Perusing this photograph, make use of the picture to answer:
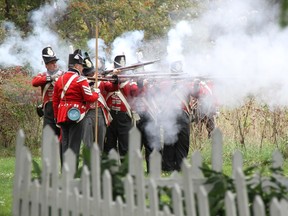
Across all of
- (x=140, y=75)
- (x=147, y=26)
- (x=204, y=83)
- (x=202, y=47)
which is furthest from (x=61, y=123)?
(x=147, y=26)

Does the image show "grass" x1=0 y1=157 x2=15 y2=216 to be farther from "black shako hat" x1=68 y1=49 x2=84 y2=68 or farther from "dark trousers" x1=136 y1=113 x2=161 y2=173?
"dark trousers" x1=136 y1=113 x2=161 y2=173

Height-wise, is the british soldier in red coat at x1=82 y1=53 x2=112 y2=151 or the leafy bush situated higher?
the british soldier in red coat at x1=82 y1=53 x2=112 y2=151

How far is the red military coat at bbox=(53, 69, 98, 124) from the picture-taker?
38.6 feet

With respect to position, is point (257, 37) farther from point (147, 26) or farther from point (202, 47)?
point (147, 26)

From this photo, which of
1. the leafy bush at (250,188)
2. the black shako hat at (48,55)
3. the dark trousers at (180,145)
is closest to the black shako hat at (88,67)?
the black shako hat at (48,55)

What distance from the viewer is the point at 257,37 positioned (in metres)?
13.4

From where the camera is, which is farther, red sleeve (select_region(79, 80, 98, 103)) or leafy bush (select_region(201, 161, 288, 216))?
red sleeve (select_region(79, 80, 98, 103))

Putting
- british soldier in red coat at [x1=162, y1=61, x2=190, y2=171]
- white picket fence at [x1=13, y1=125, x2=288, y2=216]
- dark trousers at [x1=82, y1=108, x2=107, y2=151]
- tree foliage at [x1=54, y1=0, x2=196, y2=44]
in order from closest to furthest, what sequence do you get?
1. white picket fence at [x1=13, y1=125, x2=288, y2=216]
2. dark trousers at [x1=82, y1=108, x2=107, y2=151]
3. british soldier in red coat at [x1=162, y1=61, x2=190, y2=171]
4. tree foliage at [x1=54, y1=0, x2=196, y2=44]

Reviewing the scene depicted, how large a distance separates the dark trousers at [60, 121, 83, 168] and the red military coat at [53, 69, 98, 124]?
0.14 m

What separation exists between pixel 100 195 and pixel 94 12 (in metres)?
18.1

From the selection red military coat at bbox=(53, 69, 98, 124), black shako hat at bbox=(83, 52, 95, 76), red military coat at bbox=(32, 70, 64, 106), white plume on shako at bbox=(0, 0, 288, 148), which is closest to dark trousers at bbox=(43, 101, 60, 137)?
red military coat at bbox=(32, 70, 64, 106)

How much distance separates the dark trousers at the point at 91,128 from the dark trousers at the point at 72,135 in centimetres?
9

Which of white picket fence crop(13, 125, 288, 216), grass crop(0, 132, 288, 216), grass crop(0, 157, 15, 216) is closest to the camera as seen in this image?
white picket fence crop(13, 125, 288, 216)

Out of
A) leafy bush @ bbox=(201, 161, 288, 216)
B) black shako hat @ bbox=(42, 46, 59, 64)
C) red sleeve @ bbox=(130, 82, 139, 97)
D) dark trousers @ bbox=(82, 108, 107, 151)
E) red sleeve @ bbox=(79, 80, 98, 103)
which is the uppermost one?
black shako hat @ bbox=(42, 46, 59, 64)
